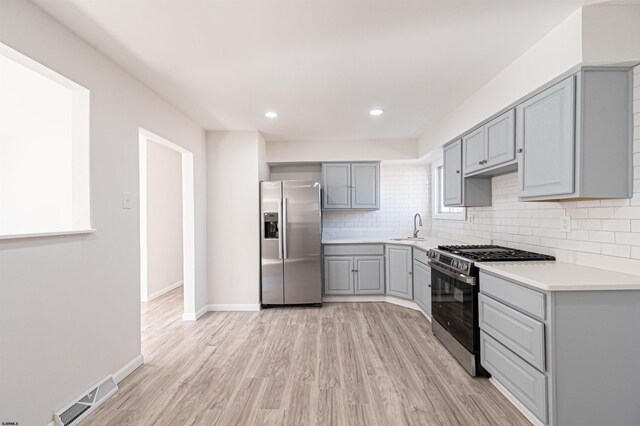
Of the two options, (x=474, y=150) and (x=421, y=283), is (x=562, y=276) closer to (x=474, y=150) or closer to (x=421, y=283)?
(x=474, y=150)

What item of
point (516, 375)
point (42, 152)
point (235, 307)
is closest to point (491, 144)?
point (516, 375)

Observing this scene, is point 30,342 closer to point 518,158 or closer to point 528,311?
point 528,311

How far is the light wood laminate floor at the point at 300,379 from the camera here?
72.3 inches

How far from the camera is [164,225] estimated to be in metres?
4.93

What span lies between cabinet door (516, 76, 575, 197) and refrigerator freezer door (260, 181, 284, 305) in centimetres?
274

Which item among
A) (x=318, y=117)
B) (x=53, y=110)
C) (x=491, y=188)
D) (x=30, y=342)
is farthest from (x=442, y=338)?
(x=53, y=110)

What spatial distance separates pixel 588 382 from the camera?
1.56 metres

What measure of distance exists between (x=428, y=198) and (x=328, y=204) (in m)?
1.67

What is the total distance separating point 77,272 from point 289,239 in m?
2.38

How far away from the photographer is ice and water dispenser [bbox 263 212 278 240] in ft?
13.0

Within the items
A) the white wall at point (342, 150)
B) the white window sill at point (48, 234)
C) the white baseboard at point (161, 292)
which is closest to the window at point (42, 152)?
the white window sill at point (48, 234)

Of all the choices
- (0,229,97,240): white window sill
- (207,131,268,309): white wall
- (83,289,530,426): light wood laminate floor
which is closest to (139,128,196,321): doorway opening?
(207,131,268,309): white wall

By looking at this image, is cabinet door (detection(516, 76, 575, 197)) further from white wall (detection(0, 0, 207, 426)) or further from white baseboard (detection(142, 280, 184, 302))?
white baseboard (detection(142, 280, 184, 302))

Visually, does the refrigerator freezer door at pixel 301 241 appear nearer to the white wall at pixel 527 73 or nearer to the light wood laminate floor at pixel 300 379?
the light wood laminate floor at pixel 300 379
